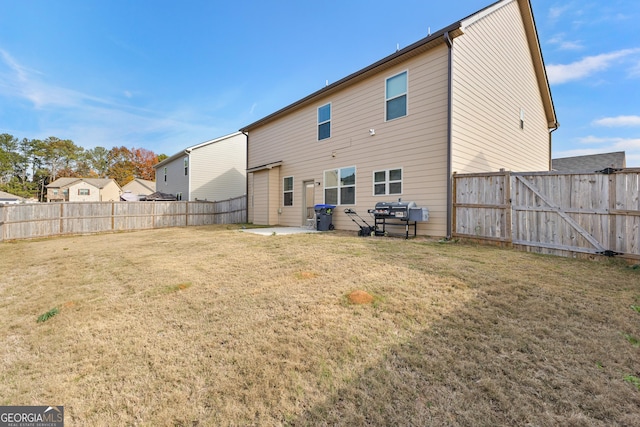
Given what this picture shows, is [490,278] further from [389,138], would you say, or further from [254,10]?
[254,10]

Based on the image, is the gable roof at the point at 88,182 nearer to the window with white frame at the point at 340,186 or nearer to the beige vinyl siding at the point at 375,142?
the beige vinyl siding at the point at 375,142

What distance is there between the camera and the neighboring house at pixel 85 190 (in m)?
38.7

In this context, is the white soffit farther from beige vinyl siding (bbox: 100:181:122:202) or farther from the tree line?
the tree line

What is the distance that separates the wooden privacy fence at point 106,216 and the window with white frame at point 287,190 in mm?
4713

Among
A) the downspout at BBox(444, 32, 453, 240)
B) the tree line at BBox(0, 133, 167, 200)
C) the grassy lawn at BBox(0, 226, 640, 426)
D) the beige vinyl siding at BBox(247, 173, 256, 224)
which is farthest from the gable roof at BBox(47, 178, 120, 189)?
the downspout at BBox(444, 32, 453, 240)

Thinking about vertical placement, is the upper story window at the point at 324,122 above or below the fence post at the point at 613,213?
above

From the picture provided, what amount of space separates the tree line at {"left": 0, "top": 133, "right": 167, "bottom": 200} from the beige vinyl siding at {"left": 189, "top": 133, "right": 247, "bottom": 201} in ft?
104

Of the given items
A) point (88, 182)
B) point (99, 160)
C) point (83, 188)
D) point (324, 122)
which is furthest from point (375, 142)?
point (99, 160)

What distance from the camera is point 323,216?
10164mm

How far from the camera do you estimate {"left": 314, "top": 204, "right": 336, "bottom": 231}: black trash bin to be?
33.2 feet

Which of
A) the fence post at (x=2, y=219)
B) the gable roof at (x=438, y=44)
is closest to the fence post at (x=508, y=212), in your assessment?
the gable roof at (x=438, y=44)

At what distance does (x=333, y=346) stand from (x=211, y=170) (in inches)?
809

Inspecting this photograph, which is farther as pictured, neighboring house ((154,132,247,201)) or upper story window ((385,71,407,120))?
neighboring house ((154,132,247,201))

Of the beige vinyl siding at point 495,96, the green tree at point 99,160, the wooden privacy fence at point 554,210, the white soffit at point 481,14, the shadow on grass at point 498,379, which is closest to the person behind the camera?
the shadow on grass at point 498,379
